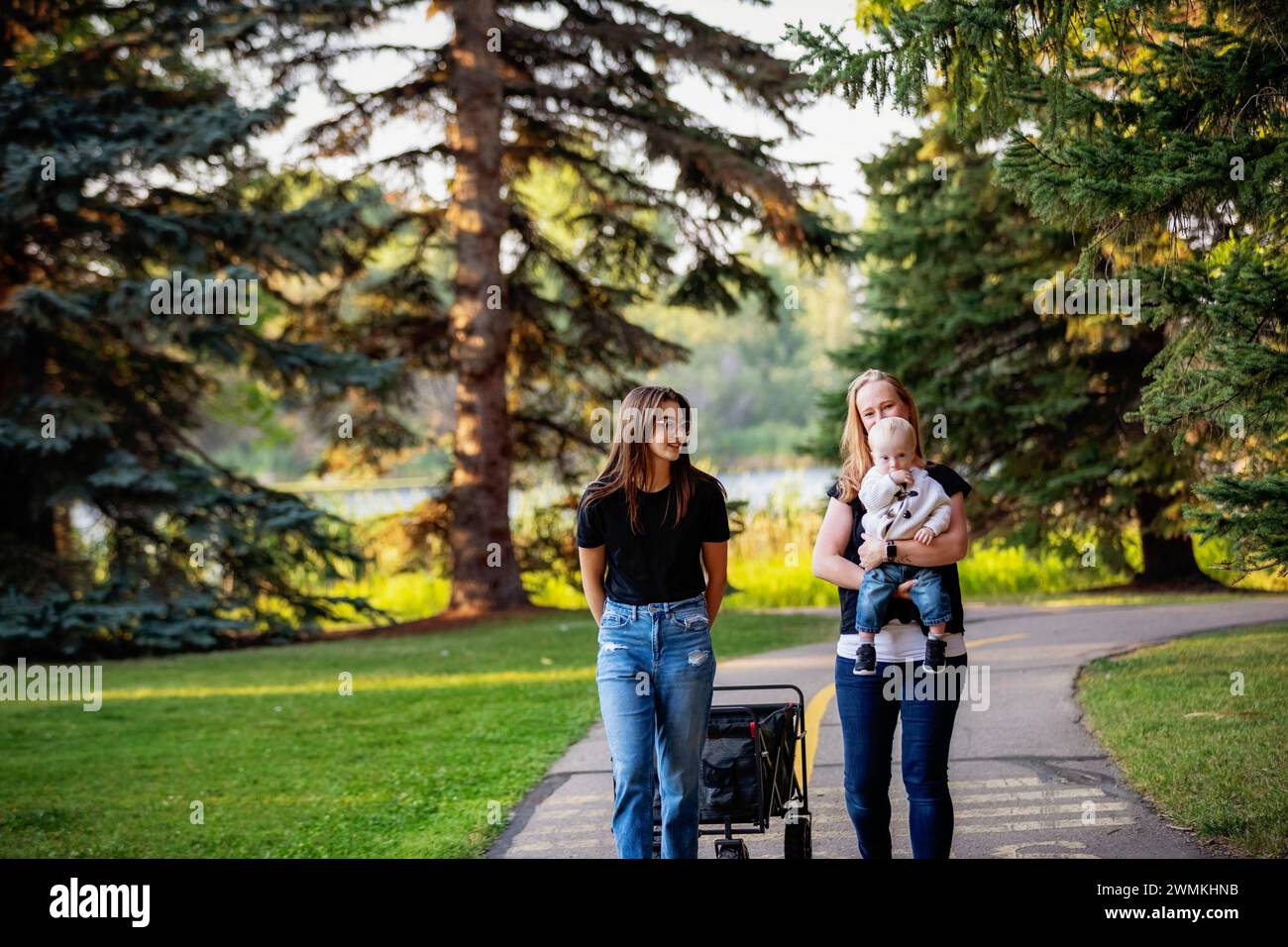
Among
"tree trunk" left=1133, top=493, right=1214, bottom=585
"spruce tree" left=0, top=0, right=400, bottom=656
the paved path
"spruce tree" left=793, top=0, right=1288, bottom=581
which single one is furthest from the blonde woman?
"tree trunk" left=1133, top=493, right=1214, bottom=585

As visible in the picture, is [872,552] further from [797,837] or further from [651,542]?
[797,837]

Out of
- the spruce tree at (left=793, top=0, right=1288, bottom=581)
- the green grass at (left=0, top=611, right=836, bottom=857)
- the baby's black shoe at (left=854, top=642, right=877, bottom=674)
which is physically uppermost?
the spruce tree at (left=793, top=0, right=1288, bottom=581)

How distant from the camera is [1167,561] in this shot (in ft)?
63.6

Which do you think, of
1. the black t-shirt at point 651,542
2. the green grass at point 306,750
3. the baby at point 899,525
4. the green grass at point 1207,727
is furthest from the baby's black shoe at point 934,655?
the green grass at point 306,750

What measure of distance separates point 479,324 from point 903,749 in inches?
600

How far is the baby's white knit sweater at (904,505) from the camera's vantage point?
4.92 m

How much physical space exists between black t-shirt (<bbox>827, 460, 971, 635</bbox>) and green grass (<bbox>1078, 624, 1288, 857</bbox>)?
7.91 feet

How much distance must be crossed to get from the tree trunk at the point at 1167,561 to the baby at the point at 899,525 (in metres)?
15.1

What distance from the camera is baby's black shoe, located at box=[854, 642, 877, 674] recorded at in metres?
4.97

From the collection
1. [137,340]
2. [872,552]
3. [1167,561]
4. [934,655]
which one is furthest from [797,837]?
[1167,561]

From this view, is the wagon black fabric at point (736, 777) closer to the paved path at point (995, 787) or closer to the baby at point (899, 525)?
the baby at point (899, 525)

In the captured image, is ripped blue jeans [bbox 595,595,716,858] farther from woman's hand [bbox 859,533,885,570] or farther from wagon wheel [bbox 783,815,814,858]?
wagon wheel [bbox 783,815,814,858]
